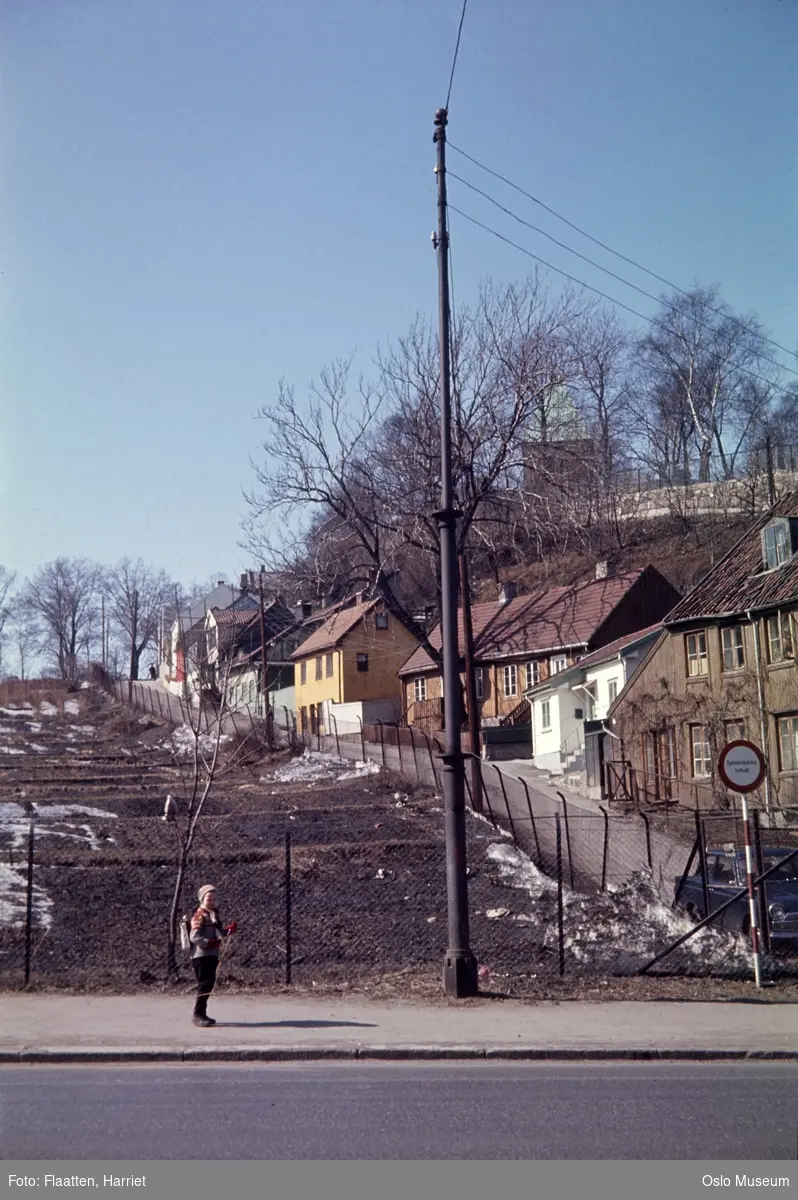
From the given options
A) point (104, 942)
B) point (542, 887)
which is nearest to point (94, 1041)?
point (104, 942)

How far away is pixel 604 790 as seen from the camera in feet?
109

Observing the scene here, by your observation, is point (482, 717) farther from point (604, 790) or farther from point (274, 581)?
point (604, 790)

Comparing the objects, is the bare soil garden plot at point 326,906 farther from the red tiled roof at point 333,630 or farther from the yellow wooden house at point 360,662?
the red tiled roof at point 333,630

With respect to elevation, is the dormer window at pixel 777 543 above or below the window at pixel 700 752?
above

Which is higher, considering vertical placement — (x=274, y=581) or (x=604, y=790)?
(x=274, y=581)

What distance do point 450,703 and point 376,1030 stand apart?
3681mm

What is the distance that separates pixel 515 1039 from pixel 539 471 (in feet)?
109

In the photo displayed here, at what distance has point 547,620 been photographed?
50312mm

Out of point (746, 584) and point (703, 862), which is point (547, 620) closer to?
point (746, 584)

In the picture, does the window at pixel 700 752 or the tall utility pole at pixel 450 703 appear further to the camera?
the window at pixel 700 752

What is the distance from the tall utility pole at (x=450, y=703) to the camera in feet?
41.7

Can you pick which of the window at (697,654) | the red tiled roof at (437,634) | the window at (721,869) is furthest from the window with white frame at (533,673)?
the window at (721,869)

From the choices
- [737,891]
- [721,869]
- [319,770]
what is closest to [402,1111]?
[737,891]

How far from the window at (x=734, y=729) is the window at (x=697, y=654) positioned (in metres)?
1.95
